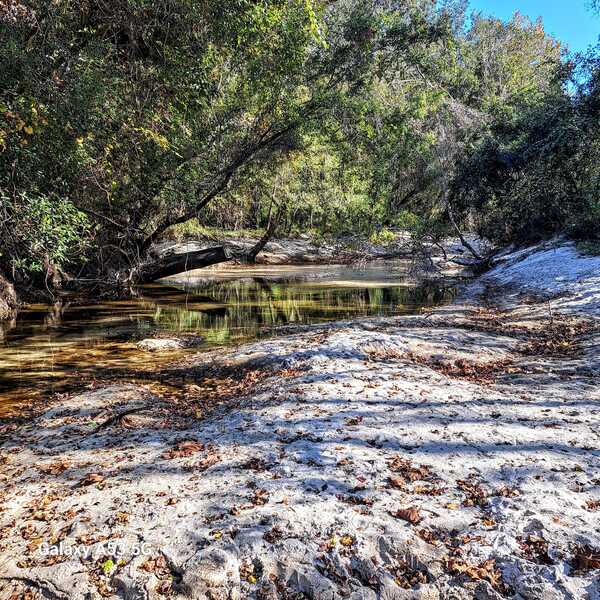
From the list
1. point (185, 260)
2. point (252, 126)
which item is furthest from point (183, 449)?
point (185, 260)

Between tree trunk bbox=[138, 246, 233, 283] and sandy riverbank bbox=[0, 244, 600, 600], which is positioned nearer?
sandy riverbank bbox=[0, 244, 600, 600]

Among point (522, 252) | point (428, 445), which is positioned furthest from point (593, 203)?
point (428, 445)

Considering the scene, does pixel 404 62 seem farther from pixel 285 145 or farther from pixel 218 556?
pixel 218 556

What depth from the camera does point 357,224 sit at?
24.8 m

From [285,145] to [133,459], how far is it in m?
15.0

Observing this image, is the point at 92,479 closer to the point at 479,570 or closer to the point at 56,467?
the point at 56,467

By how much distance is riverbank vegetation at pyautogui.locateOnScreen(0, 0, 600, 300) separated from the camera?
313 inches

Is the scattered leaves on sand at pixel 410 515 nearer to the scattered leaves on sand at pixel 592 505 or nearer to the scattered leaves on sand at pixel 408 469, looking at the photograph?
the scattered leaves on sand at pixel 408 469

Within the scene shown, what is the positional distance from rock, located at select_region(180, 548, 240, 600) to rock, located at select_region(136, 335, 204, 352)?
8.09 meters

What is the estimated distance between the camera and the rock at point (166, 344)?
11.0 metres

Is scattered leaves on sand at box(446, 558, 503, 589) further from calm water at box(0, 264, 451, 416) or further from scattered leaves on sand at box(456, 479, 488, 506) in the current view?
calm water at box(0, 264, 451, 416)

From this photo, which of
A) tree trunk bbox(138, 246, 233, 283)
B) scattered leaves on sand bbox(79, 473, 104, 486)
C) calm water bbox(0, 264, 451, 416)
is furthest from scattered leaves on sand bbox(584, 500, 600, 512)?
tree trunk bbox(138, 246, 233, 283)

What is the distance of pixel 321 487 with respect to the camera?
12.9 feet

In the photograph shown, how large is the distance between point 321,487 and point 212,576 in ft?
3.90
